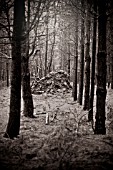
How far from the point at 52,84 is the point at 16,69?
11.6 m

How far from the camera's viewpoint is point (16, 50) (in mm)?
5039

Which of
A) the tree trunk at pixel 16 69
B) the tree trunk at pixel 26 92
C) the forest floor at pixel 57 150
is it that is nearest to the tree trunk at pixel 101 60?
the forest floor at pixel 57 150

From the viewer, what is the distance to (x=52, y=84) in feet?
54.5

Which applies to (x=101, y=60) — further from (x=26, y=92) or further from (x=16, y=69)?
(x=26, y=92)

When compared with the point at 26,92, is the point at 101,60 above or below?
above

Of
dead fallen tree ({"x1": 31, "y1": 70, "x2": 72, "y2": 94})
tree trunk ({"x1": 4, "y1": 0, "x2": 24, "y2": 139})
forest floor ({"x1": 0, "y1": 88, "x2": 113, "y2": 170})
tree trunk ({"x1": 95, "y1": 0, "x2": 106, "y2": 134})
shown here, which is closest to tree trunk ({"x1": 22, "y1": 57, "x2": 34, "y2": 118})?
forest floor ({"x1": 0, "y1": 88, "x2": 113, "y2": 170})

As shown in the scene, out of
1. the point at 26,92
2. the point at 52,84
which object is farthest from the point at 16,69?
the point at 52,84

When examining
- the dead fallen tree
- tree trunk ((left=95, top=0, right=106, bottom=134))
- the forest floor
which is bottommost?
the forest floor

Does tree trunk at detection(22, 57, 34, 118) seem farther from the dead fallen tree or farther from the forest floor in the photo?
the dead fallen tree

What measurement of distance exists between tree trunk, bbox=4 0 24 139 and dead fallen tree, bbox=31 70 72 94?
10643 mm

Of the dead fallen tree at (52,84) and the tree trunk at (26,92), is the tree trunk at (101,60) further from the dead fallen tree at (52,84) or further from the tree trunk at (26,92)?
the dead fallen tree at (52,84)

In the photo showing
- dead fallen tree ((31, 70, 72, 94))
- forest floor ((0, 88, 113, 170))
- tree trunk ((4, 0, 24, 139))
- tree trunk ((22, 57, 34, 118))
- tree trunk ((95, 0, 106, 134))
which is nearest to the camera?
forest floor ((0, 88, 113, 170))

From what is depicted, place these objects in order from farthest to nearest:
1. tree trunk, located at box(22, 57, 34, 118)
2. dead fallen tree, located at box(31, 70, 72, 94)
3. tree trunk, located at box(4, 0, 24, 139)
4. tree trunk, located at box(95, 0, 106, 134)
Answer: dead fallen tree, located at box(31, 70, 72, 94)
tree trunk, located at box(22, 57, 34, 118)
tree trunk, located at box(95, 0, 106, 134)
tree trunk, located at box(4, 0, 24, 139)

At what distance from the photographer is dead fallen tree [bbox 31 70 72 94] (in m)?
16.3
